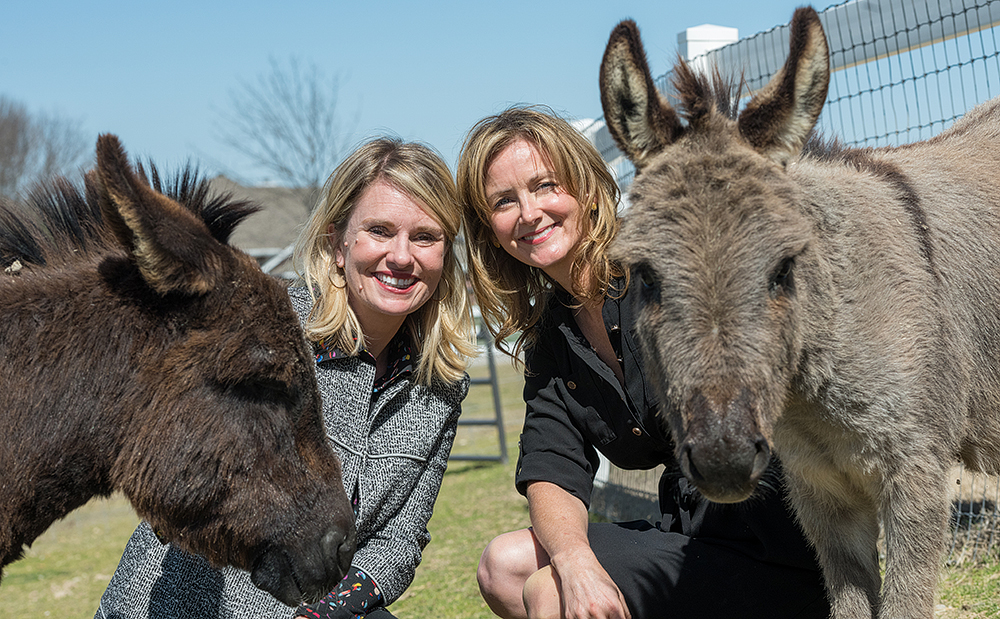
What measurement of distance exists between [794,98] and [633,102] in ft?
1.76

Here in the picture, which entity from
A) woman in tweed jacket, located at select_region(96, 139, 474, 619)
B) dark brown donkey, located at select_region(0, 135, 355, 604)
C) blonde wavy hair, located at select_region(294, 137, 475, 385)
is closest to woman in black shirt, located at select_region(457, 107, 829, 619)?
blonde wavy hair, located at select_region(294, 137, 475, 385)

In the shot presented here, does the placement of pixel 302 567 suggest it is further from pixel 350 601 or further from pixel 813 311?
pixel 813 311

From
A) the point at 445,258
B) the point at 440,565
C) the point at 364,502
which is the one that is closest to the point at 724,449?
the point at 364,502

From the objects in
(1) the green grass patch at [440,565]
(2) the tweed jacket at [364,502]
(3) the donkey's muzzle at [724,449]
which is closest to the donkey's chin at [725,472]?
(3) the donkey's muzzle at [724,449]

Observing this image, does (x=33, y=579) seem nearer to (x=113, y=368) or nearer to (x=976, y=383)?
(x=113, y=368)

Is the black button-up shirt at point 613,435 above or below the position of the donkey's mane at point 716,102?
below

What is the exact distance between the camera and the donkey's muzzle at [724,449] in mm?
2162

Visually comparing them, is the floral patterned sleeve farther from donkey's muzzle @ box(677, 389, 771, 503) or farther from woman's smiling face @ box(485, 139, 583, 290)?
donkey's muzzle @ box(677, 389, 771, 503)

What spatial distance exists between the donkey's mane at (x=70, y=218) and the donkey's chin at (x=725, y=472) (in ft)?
5.83

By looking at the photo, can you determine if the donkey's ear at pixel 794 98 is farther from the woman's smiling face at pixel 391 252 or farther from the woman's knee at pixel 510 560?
the woman's knee at pixel 510 560

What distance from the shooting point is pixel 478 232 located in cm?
377

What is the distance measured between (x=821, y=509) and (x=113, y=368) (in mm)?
2620

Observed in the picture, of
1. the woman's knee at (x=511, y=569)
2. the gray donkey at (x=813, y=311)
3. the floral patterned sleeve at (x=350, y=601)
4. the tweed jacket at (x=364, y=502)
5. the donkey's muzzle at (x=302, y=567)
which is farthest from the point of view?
the woman's knee at (x=511, y=569)

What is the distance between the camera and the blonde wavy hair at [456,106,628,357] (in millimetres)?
3391
